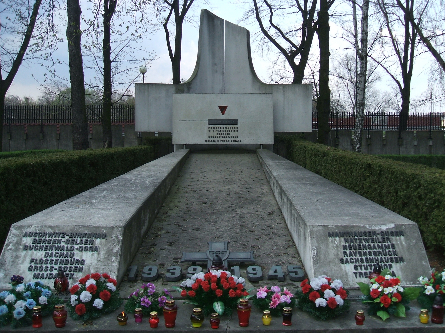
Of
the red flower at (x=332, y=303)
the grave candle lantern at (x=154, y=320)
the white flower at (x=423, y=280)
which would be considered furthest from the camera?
the white flower at (x=423, y=280)

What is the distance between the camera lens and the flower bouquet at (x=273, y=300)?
13.0 ft

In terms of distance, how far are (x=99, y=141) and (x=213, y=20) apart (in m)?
10.2

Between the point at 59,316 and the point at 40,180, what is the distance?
4143 millimetres

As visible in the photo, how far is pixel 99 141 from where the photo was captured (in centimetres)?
2447

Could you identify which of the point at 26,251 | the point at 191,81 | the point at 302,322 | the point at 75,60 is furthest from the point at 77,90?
the point at 302,322

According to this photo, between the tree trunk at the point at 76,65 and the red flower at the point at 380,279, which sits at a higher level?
the tree trunk at the point at 76,65

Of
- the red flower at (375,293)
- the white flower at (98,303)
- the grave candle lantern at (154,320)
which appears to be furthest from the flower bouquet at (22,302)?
the red flower at (375,293)

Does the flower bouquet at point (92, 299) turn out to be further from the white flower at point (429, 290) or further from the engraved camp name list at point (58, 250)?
the white flower at point (429, 290)

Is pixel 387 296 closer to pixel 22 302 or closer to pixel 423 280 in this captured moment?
pixel 423 280

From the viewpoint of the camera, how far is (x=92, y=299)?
4000mm

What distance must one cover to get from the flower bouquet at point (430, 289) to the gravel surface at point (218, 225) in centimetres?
126

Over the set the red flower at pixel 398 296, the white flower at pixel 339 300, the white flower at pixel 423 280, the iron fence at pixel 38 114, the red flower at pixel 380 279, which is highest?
the iron fence at pixel 38 114

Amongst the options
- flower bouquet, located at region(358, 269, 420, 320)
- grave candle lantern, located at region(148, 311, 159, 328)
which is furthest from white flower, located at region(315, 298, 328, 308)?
grave candle lantern, located at region(148, 311, 159, 328)

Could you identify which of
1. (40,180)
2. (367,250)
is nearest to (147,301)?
(367,250)
